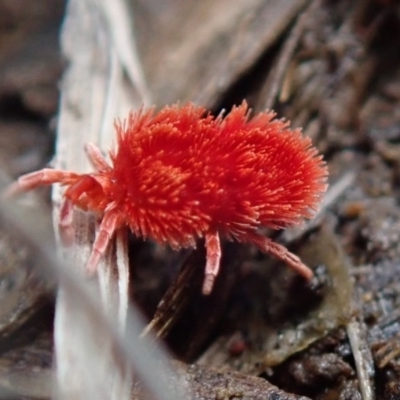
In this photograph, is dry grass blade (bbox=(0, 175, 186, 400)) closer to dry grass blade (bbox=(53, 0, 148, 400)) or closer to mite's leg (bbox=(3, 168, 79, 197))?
dry grass blade (bbox=(53, 0, 148, 400))

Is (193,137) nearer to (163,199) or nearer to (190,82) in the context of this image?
(163,199)

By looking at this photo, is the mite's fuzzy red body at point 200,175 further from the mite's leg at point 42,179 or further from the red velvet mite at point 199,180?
the mite's leg at point 42,179

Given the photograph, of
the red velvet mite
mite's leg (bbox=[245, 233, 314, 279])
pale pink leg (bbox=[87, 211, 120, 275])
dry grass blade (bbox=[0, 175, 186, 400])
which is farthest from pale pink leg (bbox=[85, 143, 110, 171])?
mite's leg (bbox=[245, 233, 314, 279])

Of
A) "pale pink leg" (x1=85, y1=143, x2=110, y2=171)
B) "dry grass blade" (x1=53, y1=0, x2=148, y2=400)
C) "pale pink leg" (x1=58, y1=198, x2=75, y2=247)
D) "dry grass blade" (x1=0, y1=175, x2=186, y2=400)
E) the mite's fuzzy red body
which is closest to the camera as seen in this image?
"dry grass blade" (x1=0, y1=175, x2=186, y2=400)

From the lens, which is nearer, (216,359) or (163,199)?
(163,199)

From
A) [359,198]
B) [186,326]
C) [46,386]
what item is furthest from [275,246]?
[46,386]

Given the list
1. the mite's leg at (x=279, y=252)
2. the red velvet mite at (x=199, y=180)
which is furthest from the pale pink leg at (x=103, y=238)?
the mite's leg at (x=279, y=252)
